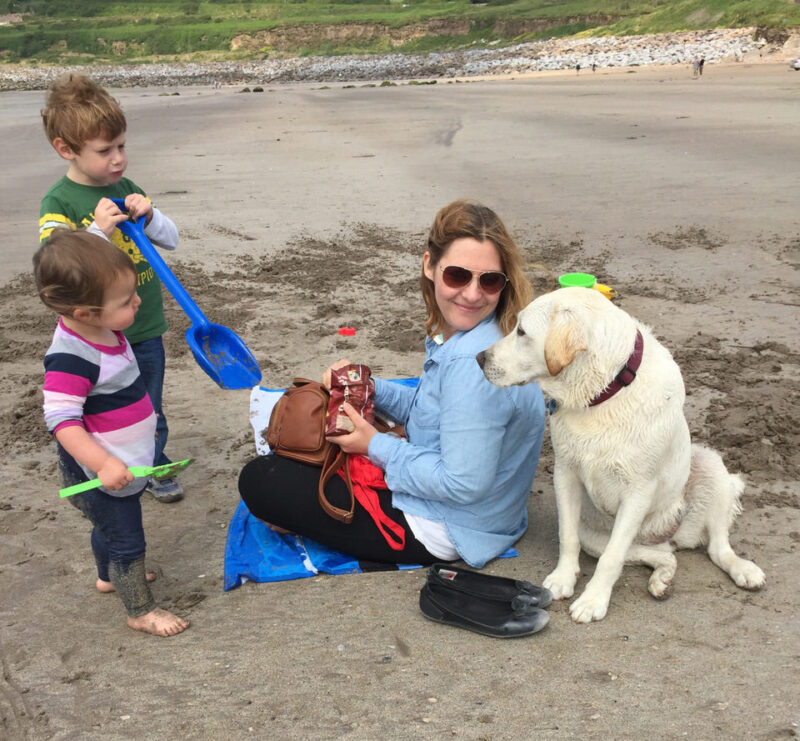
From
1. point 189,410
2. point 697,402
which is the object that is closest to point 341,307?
point 189,410

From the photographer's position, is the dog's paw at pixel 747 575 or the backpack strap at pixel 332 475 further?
the backpack strap at pixel 332 475

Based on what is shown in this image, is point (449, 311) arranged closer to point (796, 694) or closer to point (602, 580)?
point (602, 580)

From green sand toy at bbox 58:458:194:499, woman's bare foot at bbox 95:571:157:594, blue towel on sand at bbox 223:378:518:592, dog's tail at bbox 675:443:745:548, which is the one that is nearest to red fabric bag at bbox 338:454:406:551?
blue towel on sand at bbox 223:378:518:592

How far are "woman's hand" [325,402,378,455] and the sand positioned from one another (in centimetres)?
60

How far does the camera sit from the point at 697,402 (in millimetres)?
5055

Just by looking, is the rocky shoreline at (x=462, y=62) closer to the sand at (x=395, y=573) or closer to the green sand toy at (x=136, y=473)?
the sand at (x=395, y=573)

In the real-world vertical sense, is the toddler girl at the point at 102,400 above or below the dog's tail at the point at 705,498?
above

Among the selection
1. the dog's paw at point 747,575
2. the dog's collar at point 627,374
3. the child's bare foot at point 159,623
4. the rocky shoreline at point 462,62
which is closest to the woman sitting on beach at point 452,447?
the dog's collar at point 627,374

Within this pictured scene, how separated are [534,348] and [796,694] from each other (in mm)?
→ 1521

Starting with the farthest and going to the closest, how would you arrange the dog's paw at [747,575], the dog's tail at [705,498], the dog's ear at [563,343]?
the dog's tail at [705,498]
the dog's paw at [747,575]
the dog's ear at [563,343]

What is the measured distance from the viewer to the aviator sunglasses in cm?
317

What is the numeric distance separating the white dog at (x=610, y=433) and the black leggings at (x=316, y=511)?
2.32 feet

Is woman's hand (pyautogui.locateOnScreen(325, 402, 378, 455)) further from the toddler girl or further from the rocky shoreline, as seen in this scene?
the rocky shoreline

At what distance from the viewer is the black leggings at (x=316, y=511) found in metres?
3.41
